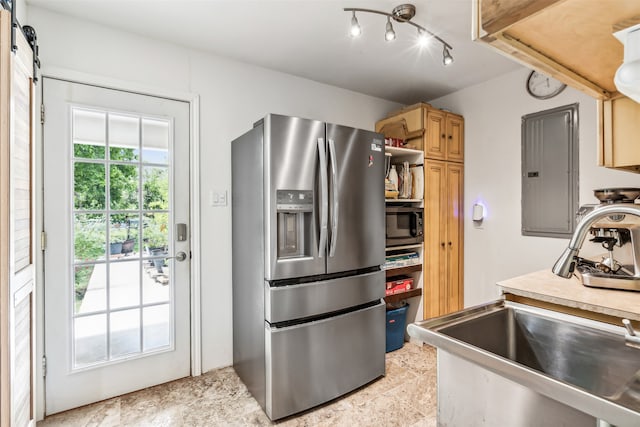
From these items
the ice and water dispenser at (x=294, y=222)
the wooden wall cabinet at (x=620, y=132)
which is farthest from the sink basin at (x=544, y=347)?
the ice and water dispenser at (x=294, y=222)

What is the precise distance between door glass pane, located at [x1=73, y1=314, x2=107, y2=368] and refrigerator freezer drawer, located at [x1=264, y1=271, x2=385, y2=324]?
1.18m

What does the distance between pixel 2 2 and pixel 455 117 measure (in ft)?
10.7

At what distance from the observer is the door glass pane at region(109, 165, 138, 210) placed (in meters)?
2.11

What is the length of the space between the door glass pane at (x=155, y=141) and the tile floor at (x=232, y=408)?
1.66 meters

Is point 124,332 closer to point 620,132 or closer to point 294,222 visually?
point 294,222

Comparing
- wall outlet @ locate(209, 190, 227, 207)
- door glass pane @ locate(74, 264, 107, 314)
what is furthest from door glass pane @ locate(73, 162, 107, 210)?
wall outlet @ locate(209, 190, 227, 207)

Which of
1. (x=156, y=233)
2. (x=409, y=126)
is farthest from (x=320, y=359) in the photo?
(x=409, y=126)

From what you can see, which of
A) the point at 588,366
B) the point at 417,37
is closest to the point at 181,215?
the point at 417,37

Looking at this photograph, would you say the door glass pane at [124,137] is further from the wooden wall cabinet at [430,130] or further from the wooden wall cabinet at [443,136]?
the wooden wall cabinet at [443,136]

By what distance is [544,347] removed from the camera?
3.61ft

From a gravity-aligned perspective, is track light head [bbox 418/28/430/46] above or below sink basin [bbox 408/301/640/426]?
above

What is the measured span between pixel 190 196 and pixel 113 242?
0.60m

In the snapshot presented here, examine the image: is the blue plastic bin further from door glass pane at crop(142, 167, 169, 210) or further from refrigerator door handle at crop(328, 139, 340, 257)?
door glass pane at crop(142, 167, 169, 210)

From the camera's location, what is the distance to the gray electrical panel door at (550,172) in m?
2.48
